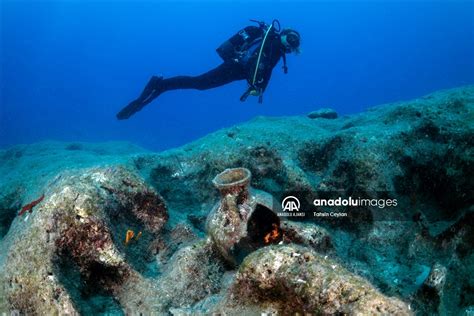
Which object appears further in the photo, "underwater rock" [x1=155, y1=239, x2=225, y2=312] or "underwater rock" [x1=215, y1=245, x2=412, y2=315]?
"underwater rock" [x1=155, y1=239, x2=225, y2=312]

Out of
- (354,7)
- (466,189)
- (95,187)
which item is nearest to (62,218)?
(95,187)

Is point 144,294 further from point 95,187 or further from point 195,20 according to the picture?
point 195,20

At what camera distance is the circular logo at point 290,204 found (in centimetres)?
464

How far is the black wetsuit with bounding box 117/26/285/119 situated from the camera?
9.55 meters

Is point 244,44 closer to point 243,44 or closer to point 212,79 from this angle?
point 243,44

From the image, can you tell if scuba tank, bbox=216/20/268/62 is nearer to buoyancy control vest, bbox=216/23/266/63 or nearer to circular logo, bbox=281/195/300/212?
buoyancy control vest, bbox=216/23/266/63

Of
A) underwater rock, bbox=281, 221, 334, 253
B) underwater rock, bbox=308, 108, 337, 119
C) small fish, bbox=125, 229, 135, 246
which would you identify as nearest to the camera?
underwater rock, bbox=281, 221, 334, 253

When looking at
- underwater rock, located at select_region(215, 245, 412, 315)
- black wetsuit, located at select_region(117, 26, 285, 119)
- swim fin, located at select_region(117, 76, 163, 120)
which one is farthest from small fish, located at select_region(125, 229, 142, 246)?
swim fin, located at select_region(117, 76, 163, 120)

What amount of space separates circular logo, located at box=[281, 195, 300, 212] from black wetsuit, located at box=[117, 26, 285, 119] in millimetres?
4974

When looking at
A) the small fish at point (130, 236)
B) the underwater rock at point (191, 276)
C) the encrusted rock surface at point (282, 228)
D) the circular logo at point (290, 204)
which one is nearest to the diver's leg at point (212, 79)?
the encrusted rock surface at point (282, 228)

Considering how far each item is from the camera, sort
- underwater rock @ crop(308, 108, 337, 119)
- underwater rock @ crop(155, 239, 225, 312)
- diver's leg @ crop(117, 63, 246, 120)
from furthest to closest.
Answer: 1. diver's leg @ crop(117, 63, 246, 120)
2. underwater rock @ crop(308, 108, 337, 119)
3. underwater rock @ crop(155, 239, 225, 312)

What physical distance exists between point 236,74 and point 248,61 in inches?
36.1

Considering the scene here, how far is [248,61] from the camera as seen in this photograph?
10133 millimetres

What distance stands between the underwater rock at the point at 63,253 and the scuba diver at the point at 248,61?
20.3 feet
